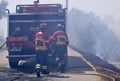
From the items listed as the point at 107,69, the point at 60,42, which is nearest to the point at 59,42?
the point at 60,42

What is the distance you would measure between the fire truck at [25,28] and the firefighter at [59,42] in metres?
1.13

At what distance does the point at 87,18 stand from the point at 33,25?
203ft

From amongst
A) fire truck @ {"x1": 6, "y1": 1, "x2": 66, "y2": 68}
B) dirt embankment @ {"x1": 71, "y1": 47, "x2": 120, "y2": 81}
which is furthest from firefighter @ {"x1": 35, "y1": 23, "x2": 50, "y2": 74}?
dirt embankment @ {"x1": 71, "y1": 47, "x2": 120, "y2": 81}

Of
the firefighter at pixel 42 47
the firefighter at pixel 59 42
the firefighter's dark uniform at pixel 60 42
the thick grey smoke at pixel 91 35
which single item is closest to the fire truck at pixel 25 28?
the firefighter at pixel 59 42

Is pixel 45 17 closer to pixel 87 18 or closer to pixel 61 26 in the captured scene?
pixel 61 26

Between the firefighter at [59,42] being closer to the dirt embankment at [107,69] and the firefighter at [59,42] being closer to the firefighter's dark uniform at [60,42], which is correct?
the firefighter's dark uniform at [60,42]

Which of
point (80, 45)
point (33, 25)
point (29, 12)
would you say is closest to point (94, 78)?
point (33, 25)

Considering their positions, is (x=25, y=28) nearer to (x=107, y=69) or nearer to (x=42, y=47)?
(x=42, y=47)

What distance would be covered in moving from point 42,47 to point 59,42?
106 cm

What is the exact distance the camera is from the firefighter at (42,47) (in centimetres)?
1440

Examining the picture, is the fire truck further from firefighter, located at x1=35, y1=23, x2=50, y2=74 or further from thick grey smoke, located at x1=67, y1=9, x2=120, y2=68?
thick grey smoke, located at x1=67, y1=9, x2=120, y2=68

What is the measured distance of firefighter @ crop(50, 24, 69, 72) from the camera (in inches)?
597

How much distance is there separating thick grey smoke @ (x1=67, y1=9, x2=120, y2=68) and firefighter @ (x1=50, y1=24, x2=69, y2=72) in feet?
167

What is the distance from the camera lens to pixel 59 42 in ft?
50.1
